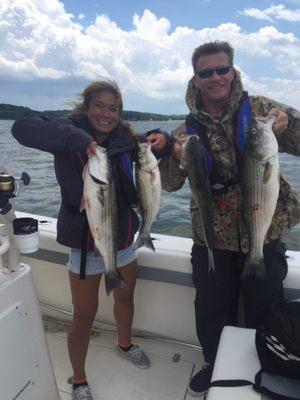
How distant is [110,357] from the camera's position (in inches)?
142

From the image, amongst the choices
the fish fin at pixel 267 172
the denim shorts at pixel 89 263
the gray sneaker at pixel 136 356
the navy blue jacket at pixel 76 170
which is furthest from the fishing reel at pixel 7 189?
the gray sneaker at pixel 136 356

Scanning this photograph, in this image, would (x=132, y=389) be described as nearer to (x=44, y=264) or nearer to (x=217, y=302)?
(x=217, y=302)

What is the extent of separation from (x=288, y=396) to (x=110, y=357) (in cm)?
203

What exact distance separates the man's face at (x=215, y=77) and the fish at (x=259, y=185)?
369mm

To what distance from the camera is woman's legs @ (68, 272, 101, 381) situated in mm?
2838

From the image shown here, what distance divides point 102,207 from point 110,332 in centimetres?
188

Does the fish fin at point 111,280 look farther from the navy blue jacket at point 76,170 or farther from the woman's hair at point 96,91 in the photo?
the woman's hair at point 96,91

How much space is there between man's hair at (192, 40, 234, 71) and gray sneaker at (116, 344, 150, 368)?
2441 millimetres

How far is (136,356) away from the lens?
11.5 ft

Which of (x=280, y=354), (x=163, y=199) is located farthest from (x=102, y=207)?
(x=163, y=199)

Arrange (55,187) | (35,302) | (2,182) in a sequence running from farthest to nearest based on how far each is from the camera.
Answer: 1. (55,187)
2. (35,302)
3. (2,182)

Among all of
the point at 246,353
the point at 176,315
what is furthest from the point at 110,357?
the point at 246,353

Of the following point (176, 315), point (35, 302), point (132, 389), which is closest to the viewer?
point (35, 302)

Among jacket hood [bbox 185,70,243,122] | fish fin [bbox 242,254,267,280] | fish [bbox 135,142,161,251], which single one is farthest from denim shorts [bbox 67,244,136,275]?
jacket hood [bbox 185,70,243,122]
